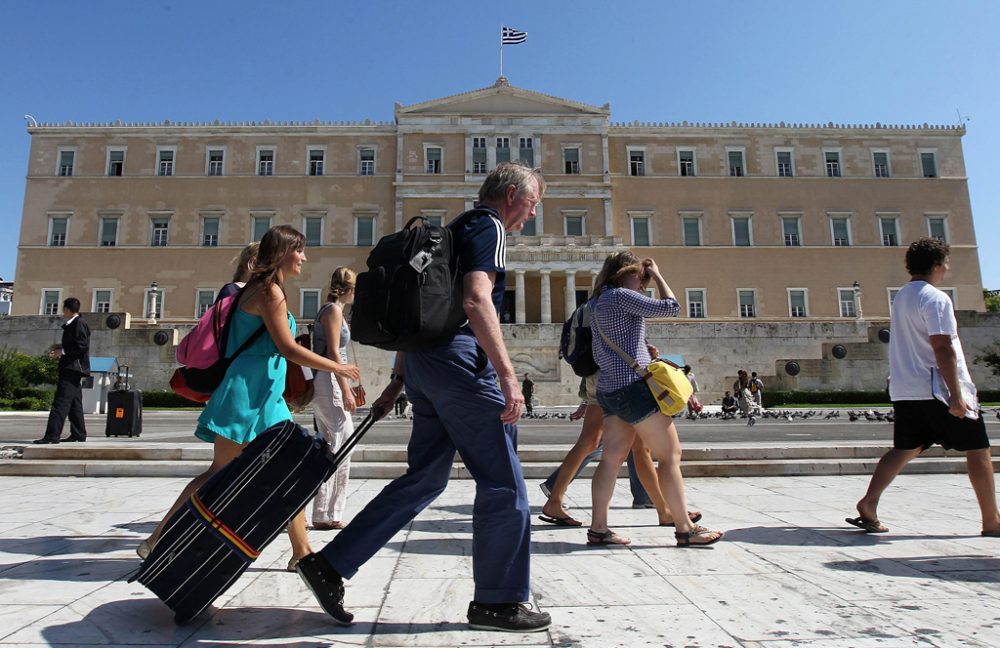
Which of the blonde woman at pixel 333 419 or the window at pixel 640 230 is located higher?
the window at pixel 640 230

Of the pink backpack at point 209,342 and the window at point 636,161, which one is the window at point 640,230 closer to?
the window at point 636,161

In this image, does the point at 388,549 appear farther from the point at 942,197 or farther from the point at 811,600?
the point at 942,197

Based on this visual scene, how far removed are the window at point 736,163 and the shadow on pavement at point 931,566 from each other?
145 feet

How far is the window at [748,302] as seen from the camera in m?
42.5

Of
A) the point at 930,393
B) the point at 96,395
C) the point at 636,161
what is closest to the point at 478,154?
the point at 636,161

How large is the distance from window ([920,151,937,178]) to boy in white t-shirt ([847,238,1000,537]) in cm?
4893

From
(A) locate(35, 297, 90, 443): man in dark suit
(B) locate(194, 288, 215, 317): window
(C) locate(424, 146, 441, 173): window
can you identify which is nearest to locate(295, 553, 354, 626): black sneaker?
(A) locate(35, 297, 90, 443): man in dark suit

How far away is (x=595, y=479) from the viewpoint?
13.3 feet

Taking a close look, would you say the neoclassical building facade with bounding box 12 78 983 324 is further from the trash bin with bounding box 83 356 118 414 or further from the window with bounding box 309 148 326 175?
the trash bin with bounding box 83 356 118 414

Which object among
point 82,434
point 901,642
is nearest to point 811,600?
point 901,642

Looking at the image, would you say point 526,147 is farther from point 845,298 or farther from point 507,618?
point 507,618

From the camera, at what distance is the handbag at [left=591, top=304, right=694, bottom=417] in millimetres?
3732

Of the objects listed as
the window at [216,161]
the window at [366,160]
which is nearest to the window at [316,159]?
the window at [366,160]

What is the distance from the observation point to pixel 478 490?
2619 mm
